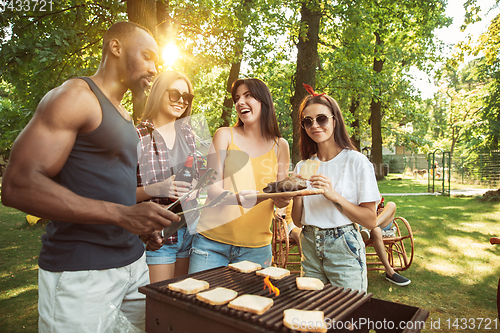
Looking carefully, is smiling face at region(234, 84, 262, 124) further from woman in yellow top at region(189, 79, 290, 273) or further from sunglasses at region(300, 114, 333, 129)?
sunglasses at region(300, 114, 333, 129)

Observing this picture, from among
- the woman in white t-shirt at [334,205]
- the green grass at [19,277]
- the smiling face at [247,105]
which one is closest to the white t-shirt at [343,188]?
the woman in white t-shirt at [334,205]

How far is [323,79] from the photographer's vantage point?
12.9 m

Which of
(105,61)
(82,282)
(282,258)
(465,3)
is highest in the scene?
(465,3)

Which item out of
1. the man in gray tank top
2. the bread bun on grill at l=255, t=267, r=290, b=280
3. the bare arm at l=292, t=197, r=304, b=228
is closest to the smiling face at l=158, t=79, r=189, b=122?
the man in gray tank top

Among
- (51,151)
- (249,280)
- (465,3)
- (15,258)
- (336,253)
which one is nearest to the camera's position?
(51,151)

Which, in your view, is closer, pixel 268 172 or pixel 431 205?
pixel 268 172

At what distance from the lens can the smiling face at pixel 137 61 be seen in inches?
68.0

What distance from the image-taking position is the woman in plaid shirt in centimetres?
237

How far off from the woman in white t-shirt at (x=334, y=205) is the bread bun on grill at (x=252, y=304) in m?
0.88

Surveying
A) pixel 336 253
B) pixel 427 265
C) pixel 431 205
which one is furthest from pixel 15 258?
pixel 431 205

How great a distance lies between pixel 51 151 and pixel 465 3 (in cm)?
1573

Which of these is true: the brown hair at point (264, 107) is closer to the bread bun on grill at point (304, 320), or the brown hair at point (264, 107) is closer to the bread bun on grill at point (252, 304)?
the bread bun on grill at point (252, 304)

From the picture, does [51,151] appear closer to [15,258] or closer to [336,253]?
[336,253]

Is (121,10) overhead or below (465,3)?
below
